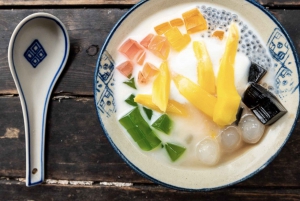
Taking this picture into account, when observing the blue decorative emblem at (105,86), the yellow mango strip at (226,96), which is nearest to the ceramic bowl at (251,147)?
the blue decorative emblem at (105,86)

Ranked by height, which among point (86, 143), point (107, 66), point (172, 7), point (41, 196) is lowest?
point (41, 196)

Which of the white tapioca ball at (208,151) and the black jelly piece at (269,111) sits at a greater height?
the black jelly piece at (269,111)

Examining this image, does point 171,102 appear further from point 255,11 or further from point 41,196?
point 41,196

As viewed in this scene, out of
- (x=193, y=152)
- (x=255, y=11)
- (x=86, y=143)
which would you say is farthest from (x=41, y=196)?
(x=255, y=11)

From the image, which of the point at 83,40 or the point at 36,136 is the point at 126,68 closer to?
the point at 83,40

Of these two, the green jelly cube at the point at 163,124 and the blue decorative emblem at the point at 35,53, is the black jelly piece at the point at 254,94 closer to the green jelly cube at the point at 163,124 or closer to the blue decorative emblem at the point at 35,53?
the green jelly cube at the point at 163,124
